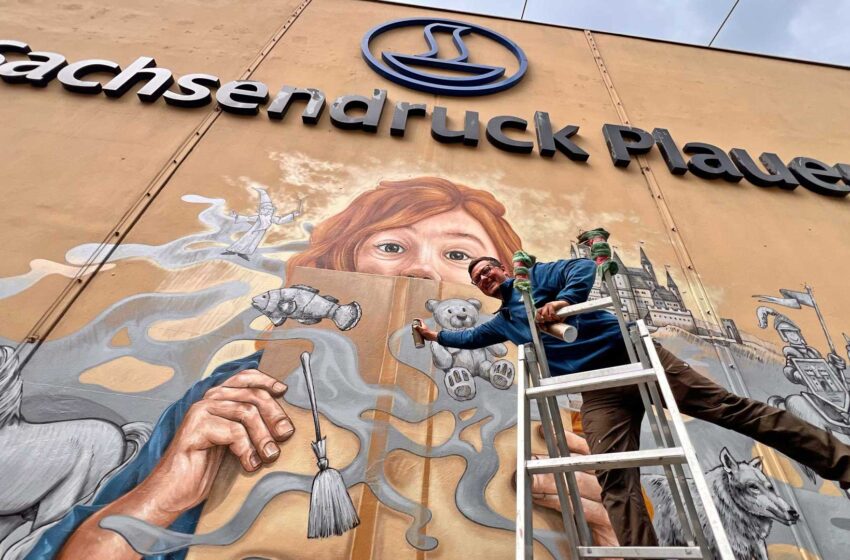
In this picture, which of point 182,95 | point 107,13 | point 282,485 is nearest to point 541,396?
point 282,485

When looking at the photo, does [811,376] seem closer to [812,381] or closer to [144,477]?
[812,381]

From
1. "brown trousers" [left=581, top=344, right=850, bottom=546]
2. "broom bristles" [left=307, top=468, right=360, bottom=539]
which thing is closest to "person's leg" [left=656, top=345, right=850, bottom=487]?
"brown trousers" [left=581, top=344, right=850, bottom=546]

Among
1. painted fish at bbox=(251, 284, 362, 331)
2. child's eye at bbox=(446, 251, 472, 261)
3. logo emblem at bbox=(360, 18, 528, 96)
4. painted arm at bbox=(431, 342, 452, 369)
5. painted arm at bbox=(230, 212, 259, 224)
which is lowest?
painted arm at bbox=(431, 342, 452, 369)

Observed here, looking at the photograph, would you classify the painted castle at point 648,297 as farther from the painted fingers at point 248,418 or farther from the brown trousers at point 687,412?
the painted fingers at point 248,418

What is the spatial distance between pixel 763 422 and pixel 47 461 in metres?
3.23

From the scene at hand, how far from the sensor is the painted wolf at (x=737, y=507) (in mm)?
2617

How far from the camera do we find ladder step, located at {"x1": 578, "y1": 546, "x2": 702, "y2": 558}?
5.36ft

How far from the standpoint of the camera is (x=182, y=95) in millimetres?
5113

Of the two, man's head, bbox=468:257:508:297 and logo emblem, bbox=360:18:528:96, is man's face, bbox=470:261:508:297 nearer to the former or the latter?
man's head, bbox=468:257:508:297

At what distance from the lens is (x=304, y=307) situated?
3430 mm

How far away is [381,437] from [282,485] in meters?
0.53

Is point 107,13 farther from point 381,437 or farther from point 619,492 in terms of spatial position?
point 619,492

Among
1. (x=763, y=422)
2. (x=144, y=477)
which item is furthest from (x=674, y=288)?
(x=144, y=477)

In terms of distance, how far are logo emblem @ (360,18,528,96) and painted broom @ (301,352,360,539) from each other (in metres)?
4.38
